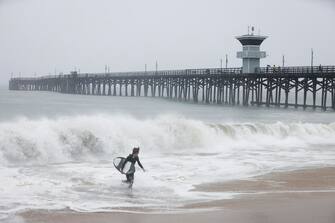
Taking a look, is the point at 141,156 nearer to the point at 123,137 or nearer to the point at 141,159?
the point at 141,159

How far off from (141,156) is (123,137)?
2158 mm

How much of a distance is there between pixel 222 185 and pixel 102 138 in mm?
6882

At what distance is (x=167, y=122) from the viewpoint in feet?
69.3

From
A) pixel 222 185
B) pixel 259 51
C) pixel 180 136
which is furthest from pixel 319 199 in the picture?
pixel 259 51

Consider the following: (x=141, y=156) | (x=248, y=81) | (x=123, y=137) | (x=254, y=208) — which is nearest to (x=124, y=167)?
(x=254, y=208)

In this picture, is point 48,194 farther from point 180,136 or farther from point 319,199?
point 180,136

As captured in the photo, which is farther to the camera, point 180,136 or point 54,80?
point 54,80

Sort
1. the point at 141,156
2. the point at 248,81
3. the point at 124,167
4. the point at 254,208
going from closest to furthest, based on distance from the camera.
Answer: the point at 254,208 → the point at 124,167 → the point at 141,156 → the point at 248,81

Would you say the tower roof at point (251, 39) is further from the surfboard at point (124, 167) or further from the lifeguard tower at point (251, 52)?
the surfboard at point (124, 167)

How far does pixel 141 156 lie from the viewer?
16453mm

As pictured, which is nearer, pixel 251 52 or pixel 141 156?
pixel 141 156

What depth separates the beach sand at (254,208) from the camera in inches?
321

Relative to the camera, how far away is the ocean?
9.54m

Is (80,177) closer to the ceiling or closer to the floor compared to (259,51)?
closer to the floor
